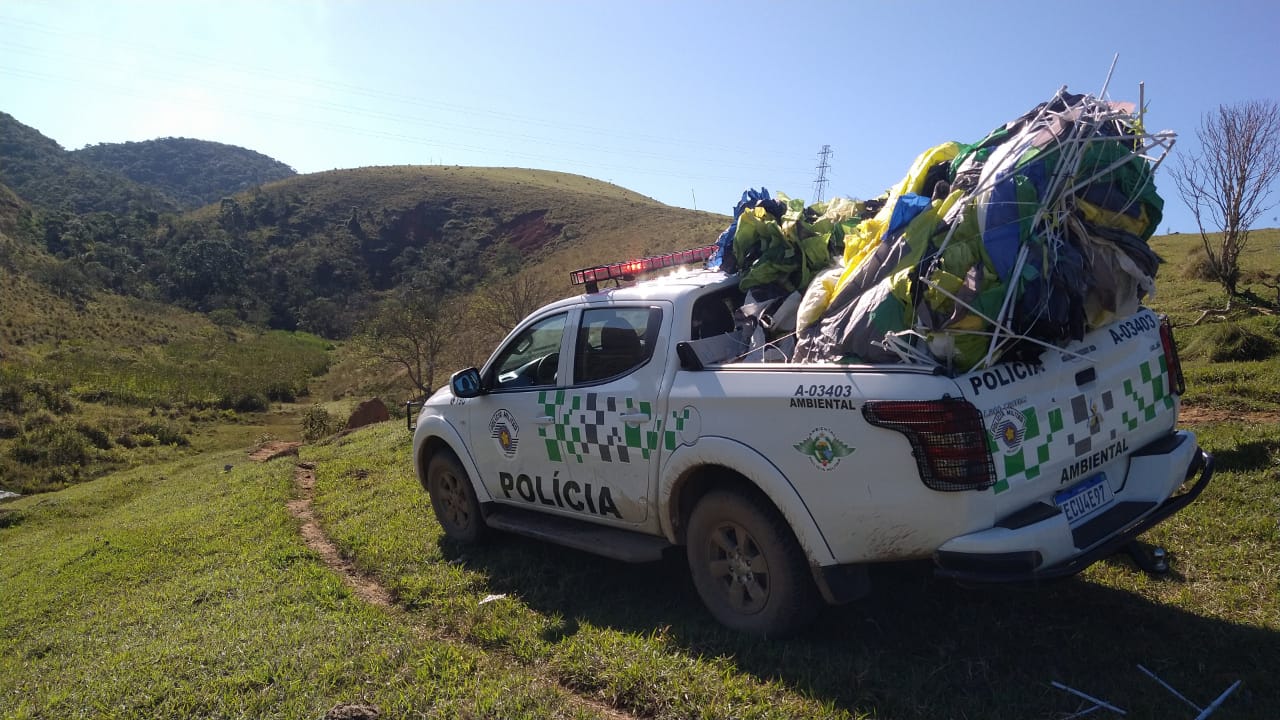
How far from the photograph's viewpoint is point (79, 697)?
4.63m

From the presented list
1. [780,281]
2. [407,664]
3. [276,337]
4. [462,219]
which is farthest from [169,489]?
[462,219]

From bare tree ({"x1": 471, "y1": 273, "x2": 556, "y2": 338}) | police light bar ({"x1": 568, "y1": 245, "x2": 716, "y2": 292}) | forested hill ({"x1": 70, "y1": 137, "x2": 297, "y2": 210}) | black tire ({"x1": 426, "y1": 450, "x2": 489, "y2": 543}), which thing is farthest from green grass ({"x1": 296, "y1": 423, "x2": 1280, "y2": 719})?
forested hill ({"x1": 70, "y1": 137, "x2": 297, "y2": 210})

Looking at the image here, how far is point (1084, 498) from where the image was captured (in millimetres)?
3623

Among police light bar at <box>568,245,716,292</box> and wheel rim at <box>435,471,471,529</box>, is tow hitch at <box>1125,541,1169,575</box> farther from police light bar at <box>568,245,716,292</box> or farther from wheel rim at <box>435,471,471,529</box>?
wheel rim at <box>435,471,471,529</box>

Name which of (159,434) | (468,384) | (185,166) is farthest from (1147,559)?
(185,166)

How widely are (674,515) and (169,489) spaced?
13913 mm

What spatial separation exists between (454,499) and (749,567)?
3092 mm

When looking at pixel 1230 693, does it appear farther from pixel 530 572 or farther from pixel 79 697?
pixel 79 697

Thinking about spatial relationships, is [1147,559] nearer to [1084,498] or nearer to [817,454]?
[1084,498]

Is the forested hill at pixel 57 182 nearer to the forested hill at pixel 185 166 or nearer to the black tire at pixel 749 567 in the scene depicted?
the forested hill at pixel 185 166

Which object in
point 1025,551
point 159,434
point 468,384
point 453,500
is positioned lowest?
point 159,434

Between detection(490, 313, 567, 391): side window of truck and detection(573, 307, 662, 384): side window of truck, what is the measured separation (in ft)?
0.86

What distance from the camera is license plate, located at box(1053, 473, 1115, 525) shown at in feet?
11.6

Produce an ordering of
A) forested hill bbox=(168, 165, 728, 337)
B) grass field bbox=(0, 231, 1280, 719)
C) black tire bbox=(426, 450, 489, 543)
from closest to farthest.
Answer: grass field bbox=(0, 231, 1280, 719) → black tire bbox=(426, 450, 489, 543) → forested hill bbox=(168, 165, 728, 337)
